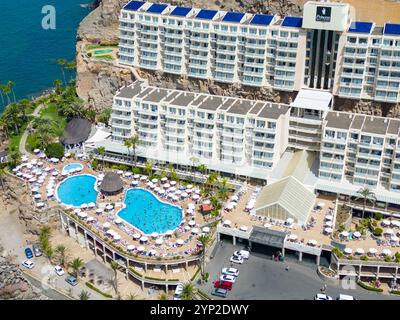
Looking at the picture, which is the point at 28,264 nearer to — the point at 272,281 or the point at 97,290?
the point at 97,290

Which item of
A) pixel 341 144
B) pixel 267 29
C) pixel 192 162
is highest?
pixel 267 29

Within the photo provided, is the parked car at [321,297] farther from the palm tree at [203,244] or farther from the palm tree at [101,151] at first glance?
the palm tree at [101,151]

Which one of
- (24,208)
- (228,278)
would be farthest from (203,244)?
(24,208)

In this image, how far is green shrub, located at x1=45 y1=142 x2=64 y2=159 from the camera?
133625 mm

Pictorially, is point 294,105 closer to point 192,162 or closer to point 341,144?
point 341,144

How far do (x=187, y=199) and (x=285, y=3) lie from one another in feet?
189

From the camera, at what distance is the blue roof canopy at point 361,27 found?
124062 millimetres

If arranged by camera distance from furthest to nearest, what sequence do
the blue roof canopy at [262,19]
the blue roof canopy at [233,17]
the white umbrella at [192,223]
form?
the blue roof canopy at [233,17] → the blue roof canopy at [262,19] → the white umbrella at [192,223]

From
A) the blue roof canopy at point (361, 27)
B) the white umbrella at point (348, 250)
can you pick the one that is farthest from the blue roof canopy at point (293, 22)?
the white umbrella at point (348, 250)

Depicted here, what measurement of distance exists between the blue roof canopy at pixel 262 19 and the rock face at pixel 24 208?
6142 centimetres

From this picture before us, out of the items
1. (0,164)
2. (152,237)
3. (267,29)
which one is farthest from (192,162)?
(0,164)

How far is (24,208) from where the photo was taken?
120m

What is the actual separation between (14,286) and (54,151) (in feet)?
151

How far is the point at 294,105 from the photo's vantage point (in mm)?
123250
